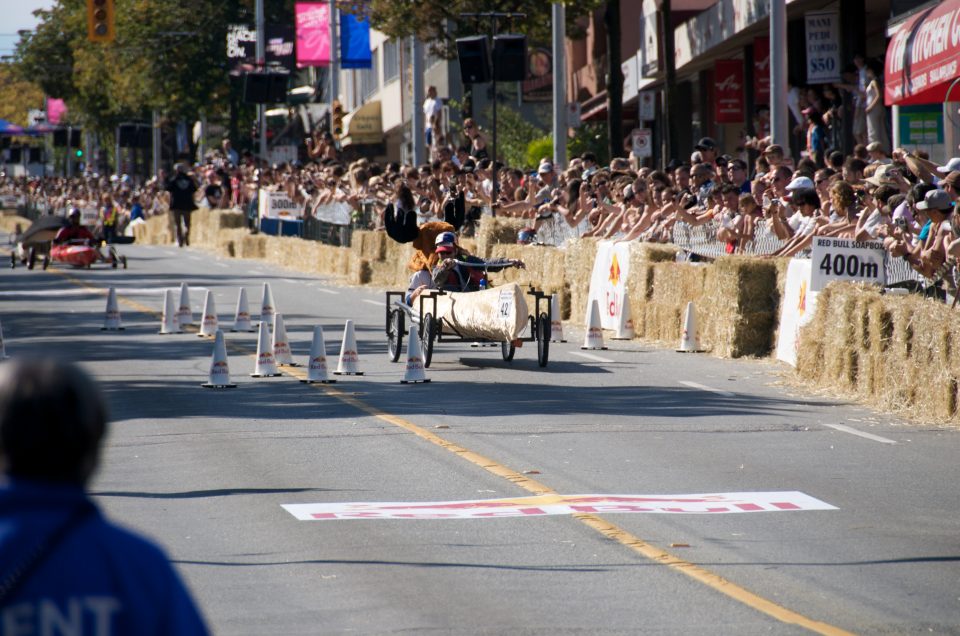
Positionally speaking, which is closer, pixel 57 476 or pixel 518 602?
pixel 57 476

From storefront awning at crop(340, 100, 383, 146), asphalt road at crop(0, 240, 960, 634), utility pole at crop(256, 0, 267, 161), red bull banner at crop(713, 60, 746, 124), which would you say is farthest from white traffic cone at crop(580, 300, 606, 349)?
storefront awning at crop(340, 100, 383, 146)

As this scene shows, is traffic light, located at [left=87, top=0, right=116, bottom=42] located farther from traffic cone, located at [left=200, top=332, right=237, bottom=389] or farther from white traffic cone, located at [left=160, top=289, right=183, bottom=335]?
traffic cone, located at [left=200, top=332, right=237, bottom=389]

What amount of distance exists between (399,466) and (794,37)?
24.4 m

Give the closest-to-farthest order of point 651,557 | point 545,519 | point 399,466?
1. point 651,557
2. point 545,519
3. point 399,466

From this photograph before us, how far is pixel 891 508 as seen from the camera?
968 cm

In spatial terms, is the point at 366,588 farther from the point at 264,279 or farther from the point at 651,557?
the point at 264,279

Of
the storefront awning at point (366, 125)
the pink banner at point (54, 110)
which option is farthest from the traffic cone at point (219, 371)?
the pink banner at point (54, 110)

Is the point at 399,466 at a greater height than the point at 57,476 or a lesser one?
lesser

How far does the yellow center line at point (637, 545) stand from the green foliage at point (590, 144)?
3335 centimetres

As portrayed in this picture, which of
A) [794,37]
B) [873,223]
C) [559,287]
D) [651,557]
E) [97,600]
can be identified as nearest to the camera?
[97,600]

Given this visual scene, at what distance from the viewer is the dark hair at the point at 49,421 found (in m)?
2.81

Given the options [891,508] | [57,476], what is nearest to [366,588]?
[891,508]

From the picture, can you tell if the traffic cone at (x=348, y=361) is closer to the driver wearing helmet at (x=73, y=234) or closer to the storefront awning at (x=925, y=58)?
the storefront awning at (x=925, y=58)

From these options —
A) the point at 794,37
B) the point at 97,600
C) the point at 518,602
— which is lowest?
the point at 518,602
